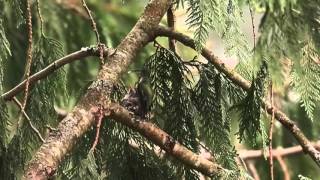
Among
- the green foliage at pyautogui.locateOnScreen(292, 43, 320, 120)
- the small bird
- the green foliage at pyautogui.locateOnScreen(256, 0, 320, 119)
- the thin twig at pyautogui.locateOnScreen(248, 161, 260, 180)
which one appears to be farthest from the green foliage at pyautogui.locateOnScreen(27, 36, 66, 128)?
the thin twig at pyautogui.locateOnScreen(248, 161, 260, 180)

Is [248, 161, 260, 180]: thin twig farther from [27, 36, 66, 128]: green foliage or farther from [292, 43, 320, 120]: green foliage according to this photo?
[292, 43, 320, 120]: green foliage

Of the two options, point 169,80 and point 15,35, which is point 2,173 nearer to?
point 169,80

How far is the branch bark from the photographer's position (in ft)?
2.49

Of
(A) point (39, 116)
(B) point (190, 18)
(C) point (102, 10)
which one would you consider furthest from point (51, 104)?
(C) point (102, 10)

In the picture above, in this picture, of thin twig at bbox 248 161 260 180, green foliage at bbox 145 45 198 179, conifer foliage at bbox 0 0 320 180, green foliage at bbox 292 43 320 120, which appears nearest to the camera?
green foliage at bbox 292 43 320 120

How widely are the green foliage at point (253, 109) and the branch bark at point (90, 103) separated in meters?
0.17

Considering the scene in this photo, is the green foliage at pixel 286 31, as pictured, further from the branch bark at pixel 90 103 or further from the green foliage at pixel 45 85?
the green foliage at pixel 45 85

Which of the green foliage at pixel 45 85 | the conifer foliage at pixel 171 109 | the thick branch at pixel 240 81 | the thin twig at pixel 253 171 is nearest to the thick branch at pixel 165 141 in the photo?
the conifer foliage at pixel 171 109

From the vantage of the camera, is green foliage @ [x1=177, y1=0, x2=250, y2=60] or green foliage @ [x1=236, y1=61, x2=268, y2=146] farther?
green foliage @ [x1=236, y1=61, x2=268, y2=146]

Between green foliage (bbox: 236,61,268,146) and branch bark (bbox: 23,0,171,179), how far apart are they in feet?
0.55

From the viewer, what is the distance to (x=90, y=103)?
0.84 m

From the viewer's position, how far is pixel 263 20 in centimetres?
56

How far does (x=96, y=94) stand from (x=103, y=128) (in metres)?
0.14

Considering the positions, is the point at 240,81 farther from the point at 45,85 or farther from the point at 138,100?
the point at 45,85
